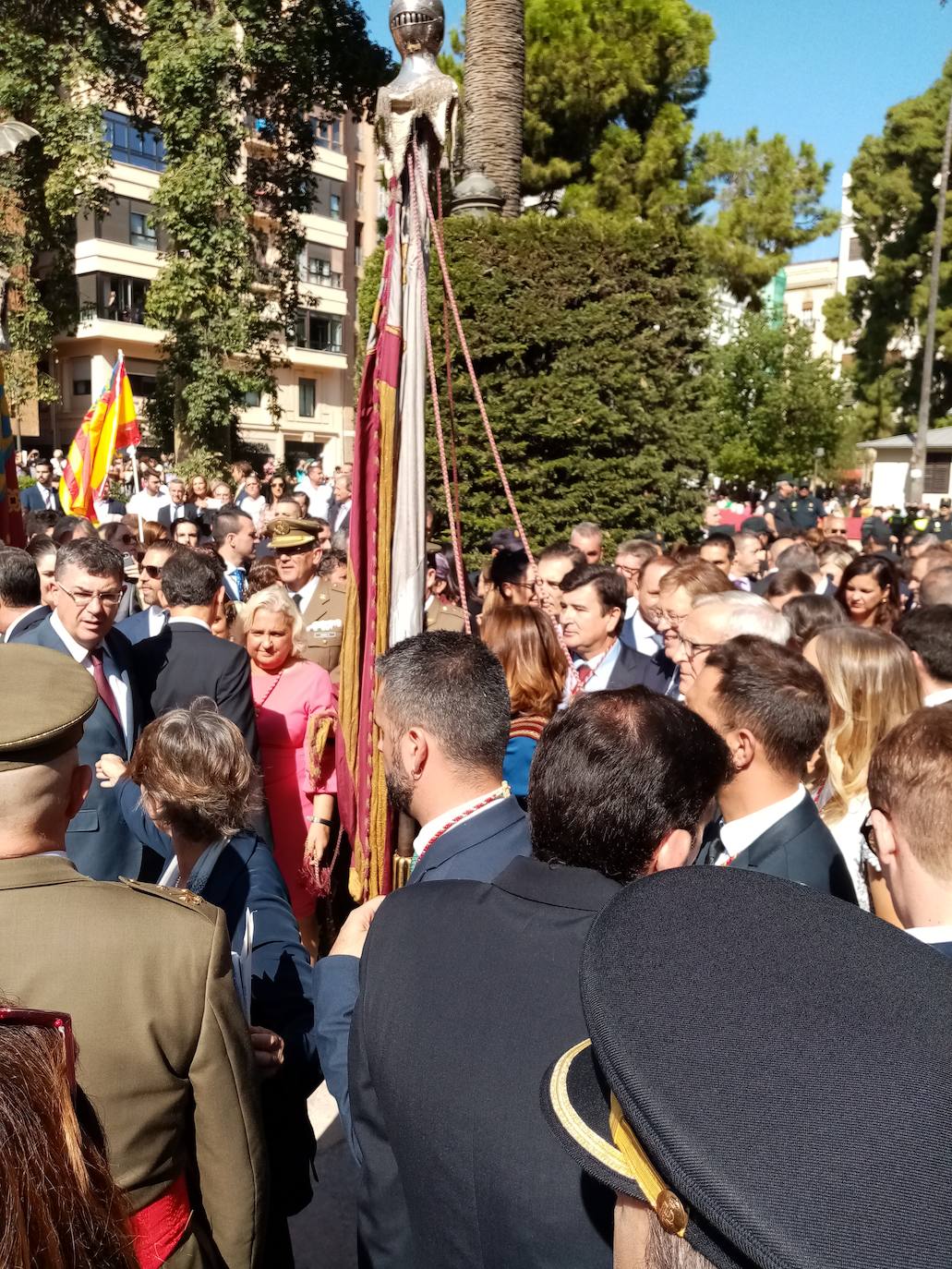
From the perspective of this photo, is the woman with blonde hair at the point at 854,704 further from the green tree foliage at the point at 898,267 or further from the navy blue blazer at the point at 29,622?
the green tree foliage at the point at 898,267

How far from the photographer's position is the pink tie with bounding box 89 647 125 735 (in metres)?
4.09

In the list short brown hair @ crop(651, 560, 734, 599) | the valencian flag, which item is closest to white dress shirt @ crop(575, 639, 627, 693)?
short brown hair @ crop(651, 560, 734, 599)

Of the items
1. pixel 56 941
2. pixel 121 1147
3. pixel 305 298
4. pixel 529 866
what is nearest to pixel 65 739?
pixel 56 941

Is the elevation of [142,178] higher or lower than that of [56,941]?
higher

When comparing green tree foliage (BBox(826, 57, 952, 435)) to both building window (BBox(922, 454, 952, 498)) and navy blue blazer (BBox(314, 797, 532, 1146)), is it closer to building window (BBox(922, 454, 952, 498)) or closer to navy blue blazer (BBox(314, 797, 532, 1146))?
building window (BBox(922, 454, 952, 498))

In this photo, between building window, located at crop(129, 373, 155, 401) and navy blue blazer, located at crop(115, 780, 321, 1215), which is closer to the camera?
navy blue blazer, located at crop(115, 780, 321, 1215)

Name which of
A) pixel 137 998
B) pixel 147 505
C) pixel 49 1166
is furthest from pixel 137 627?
pixel 147 505

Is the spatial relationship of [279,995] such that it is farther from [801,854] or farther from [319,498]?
[319,498]

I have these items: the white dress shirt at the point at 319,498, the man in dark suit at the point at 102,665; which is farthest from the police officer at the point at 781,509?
the man in dark suit at the point at 102,665

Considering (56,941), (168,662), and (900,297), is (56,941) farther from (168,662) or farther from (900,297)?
(900,297)

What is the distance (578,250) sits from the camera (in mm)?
10352

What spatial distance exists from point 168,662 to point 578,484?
675 centimetres

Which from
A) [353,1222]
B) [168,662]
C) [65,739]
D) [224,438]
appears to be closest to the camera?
[65,739]

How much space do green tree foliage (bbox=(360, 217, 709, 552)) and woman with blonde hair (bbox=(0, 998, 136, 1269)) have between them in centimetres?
935
